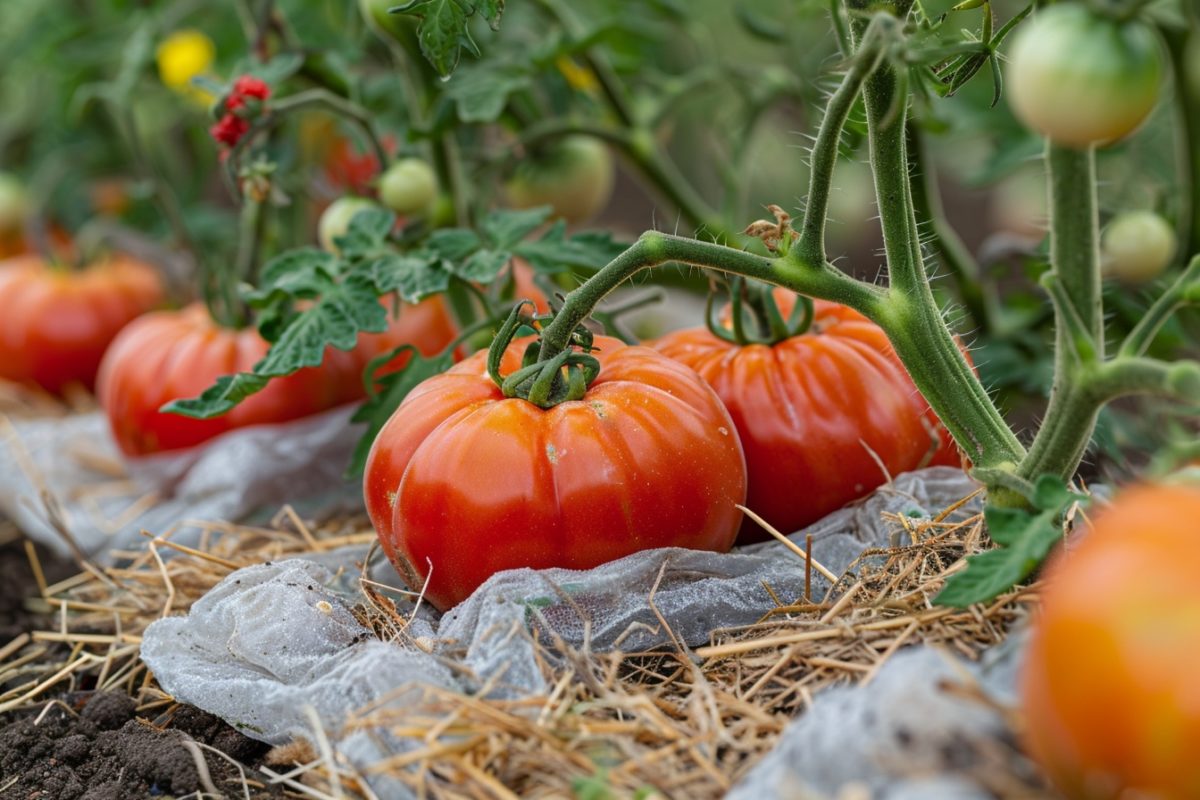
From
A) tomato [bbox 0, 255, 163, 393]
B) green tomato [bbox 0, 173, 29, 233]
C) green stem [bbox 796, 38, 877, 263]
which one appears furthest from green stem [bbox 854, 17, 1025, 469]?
green tomato [bbox 0, 173, 29, 233]

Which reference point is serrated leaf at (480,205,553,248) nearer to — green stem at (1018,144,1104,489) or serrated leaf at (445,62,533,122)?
serrated leaf at (445,62,533,122)

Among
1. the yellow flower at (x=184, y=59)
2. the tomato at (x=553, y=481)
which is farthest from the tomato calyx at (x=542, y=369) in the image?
the yellow flower at (x=184, y=59)

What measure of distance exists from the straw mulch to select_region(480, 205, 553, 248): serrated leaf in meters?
0.52

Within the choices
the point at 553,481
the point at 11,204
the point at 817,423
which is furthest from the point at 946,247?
the point at 11,204

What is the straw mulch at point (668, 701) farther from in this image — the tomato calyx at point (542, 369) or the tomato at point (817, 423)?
the tomato calyx at point (542, 369)

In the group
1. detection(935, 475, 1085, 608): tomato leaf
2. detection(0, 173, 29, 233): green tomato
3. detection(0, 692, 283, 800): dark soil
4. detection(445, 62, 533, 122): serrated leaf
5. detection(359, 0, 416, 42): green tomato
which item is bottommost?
detection(0, 692, 283, 800): dark soil

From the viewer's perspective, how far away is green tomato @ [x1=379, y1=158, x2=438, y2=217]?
192cm

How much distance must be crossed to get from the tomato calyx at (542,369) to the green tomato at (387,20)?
2.24 feet

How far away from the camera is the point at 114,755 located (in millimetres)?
1329

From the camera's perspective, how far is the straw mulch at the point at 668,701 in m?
1.06

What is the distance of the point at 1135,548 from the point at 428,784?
0.63 meters

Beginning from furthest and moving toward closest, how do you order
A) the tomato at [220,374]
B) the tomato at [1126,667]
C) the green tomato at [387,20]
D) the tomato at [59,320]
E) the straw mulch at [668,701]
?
the tomato at [59,320] < the tomato at [220,374] < the green tomato at [387,20] < the straw mulch at [668,701] < the tomato at [1126,667]

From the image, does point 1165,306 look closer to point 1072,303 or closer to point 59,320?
point 1072,303

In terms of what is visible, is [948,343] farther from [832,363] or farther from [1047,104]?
[1047,104]
